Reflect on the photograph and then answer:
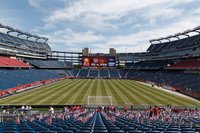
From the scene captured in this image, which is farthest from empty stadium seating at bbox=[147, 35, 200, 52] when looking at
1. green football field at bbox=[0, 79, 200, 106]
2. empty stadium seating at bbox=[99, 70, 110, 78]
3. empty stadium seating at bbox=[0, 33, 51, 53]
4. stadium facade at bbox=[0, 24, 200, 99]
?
empty stadium seating at bbox=[0, 33, 51, 53]

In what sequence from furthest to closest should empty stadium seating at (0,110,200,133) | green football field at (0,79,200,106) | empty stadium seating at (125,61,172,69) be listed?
empty stadium seating at (125,61,172,69), green football field at (0,79,200,106), empty stadium seating at (0,110,200,133)

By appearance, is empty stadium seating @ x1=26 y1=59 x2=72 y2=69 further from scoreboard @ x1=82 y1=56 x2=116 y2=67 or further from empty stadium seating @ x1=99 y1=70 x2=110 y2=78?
empty stadium seating @ x1=99 y1=70 x2=110 y2=78

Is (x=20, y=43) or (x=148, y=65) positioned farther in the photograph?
(x=148, y=65)

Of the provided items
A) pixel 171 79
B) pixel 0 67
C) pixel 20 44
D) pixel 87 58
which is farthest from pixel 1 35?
pixel 171 79

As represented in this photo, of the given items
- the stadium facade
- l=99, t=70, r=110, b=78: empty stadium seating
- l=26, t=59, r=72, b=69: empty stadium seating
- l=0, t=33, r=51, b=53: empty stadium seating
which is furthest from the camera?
l=99, t=70, r=110, b=78: empty stadium seating

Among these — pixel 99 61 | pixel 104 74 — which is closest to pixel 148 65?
pixel 104 74

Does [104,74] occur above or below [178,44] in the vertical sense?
below

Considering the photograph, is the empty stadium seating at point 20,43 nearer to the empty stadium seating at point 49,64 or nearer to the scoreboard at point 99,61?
the empty stadium seating at point 49,64

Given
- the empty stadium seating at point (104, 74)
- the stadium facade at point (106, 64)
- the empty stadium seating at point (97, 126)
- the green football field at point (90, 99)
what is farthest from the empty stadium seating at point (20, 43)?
the empty stadium seating at point (97, 126)

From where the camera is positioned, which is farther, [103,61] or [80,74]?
[80,74]

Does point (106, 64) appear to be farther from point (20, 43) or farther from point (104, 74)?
point (20, 43)

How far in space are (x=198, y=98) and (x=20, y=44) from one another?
90.2 meters

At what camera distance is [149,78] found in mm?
101125

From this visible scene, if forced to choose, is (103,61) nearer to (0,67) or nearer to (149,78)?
(149,78)
